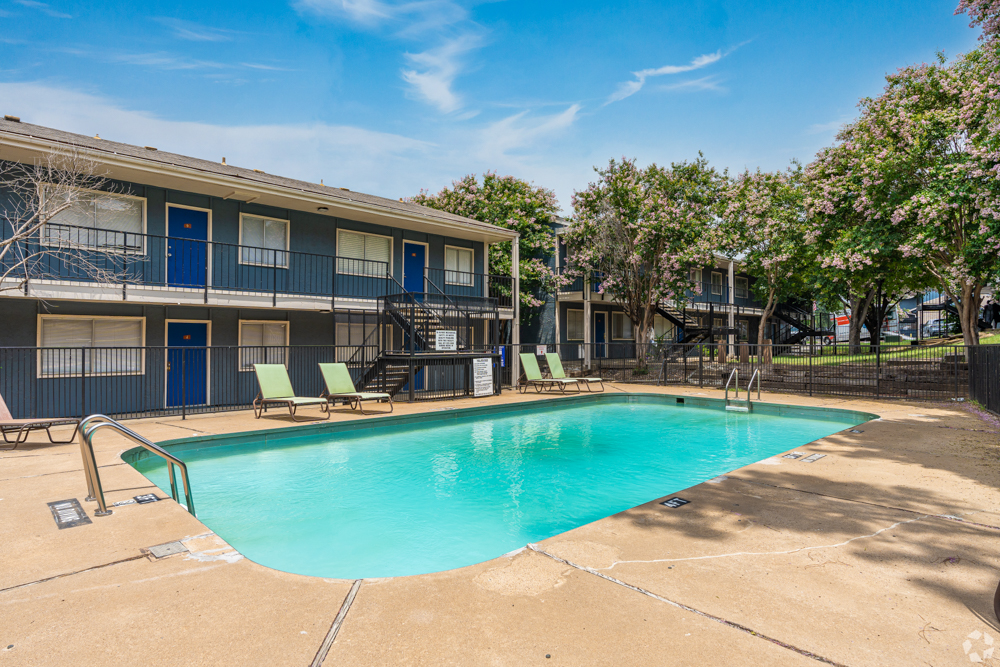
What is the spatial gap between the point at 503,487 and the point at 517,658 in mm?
4662

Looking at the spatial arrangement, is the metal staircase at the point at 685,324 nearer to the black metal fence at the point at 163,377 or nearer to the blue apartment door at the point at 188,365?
the black metal fence at the point at 163,377

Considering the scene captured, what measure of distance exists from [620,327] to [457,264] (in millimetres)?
13046

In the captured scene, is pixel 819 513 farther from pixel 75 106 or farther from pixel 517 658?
pixel 75 106

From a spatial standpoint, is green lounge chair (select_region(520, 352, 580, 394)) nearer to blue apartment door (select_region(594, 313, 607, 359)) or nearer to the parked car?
blue apartment door (select_region(594, 313, 607, 359))

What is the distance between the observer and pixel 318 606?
2736mm

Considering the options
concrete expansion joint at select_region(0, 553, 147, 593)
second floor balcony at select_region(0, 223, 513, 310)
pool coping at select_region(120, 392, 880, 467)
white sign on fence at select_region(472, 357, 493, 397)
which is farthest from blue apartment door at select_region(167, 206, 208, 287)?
concrete expansion joint at select_region(0, 553, 147, 593)

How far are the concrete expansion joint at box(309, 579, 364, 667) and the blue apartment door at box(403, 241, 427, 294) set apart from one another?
49.1 ft

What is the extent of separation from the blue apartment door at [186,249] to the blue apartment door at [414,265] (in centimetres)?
610

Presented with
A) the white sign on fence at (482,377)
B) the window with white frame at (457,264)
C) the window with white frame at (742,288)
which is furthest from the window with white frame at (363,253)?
the window with white frame at (742,288)

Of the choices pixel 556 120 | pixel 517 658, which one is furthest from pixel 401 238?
pixel 517 658

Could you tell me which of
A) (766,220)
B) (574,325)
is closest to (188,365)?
(574,325)

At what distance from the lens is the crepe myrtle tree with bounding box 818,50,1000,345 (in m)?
12.1

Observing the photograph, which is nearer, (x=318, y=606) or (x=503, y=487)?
(x=318, y=606)

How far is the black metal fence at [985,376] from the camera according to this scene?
9.45 meters
